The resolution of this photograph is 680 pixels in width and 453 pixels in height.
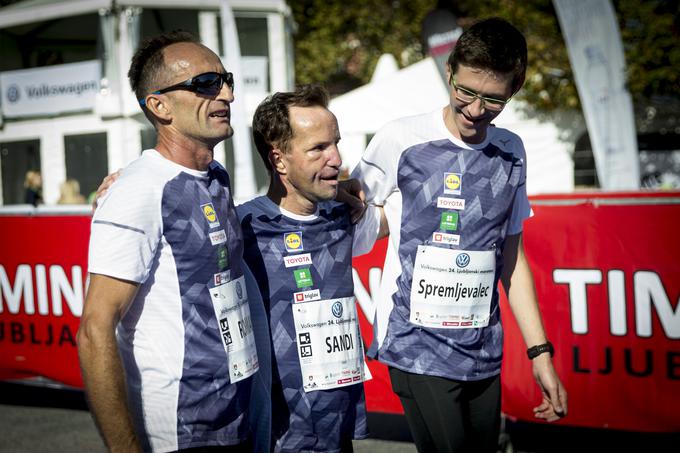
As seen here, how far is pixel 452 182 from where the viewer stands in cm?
276

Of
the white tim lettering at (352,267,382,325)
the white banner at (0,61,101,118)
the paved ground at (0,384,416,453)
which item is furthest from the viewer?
the white banner at (0,61,101,118)

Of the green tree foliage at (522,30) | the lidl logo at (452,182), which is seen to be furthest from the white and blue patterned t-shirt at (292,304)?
the green tree foliage at (522,30)

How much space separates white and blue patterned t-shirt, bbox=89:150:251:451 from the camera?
2.04 m

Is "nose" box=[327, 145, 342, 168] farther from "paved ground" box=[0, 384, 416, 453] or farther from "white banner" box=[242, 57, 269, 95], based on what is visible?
"white banner" box=[242, 57, 269, 95]

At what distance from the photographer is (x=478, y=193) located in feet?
9.06

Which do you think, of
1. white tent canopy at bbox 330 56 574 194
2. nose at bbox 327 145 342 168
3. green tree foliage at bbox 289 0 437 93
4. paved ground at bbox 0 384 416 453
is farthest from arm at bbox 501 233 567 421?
green tree foliage at bbox 289 0 437 93

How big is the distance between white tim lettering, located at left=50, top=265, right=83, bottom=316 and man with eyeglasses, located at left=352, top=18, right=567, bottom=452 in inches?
148

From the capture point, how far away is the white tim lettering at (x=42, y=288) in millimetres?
6031

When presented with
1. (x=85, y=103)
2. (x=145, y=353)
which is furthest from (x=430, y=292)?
(x=85, y=103)

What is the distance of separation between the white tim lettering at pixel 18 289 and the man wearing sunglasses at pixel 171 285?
14.3 feet

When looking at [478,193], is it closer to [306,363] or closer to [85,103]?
[306,363]

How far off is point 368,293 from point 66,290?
2.55 metres

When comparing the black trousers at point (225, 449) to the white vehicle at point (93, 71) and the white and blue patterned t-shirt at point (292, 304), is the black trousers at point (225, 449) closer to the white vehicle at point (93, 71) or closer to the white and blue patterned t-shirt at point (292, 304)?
the white and blue patterned t-shirt at point (292, 304)

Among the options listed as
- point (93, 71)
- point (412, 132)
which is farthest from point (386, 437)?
point (93, 71)
